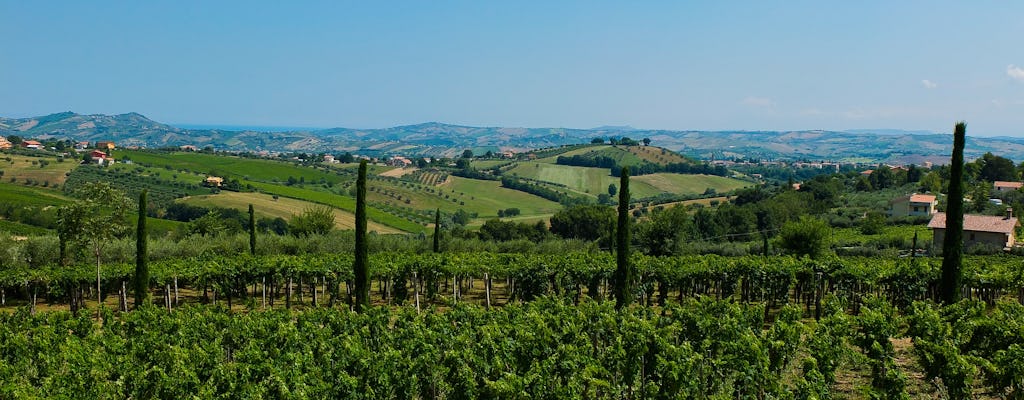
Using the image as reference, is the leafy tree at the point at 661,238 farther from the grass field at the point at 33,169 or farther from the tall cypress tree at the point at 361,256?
the grass field at the point at 33,169

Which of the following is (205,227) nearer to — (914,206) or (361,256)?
(361,256)

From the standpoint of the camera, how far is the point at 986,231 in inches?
2621

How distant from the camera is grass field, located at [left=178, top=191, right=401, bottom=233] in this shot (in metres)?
110

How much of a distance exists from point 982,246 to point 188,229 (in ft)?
266

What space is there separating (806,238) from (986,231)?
2604 cm

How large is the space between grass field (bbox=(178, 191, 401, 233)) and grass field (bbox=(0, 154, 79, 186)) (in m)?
27.5

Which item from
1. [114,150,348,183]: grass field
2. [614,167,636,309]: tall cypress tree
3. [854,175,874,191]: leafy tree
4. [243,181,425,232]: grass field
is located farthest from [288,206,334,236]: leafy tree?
[854,175,874,191]: leafy tree

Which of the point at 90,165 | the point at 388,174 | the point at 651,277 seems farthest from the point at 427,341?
the point at 388,174

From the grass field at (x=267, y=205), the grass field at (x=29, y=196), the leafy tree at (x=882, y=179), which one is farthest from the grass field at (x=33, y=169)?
the leafy tree at (x=882, y=179)

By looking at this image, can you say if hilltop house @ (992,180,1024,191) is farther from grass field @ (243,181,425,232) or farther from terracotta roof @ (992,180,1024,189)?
grass field @ (243,181,425,232)

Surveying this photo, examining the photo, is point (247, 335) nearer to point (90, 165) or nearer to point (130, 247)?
point (130, 247)

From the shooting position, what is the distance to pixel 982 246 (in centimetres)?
6331

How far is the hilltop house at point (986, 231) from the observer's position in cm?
6588

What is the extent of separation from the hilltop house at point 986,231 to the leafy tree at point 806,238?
18.9 meters
